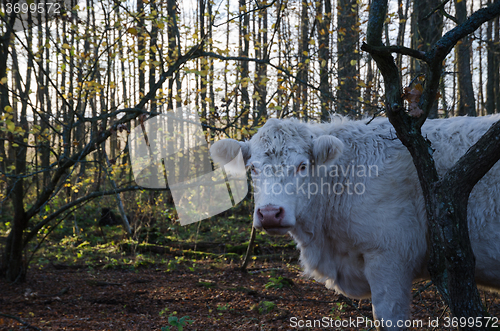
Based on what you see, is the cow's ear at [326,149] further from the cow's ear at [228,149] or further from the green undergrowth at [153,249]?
the green undergrowth at [153,249]

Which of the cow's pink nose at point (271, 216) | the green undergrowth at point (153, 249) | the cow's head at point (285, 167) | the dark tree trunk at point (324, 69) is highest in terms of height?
the dark tree trunk at point (324, 69)

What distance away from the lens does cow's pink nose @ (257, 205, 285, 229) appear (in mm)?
3221

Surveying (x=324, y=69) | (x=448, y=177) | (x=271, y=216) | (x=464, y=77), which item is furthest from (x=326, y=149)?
(x=464, y=77)

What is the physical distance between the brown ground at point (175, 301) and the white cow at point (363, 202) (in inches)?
29.4

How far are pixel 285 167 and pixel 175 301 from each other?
3.71m

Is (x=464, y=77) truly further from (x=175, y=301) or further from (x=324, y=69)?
(x=175, y=301)

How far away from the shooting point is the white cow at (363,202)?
333 cm

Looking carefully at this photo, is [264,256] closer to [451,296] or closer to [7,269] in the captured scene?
[7,269]

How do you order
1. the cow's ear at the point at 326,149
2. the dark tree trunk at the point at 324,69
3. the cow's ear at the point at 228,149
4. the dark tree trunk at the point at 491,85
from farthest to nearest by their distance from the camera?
the dark tree trunk at the point at 491,85 → the dark tree trunk at the point at 324,69 → the cow's ear at the point at 228,149 → the cow's ear at the point at 326,149

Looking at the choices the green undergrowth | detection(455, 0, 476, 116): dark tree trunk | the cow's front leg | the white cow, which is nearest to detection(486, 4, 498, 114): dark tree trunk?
detection(455, 0, 476, 116): dark tree trunk

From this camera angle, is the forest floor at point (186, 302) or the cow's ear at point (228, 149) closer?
the cow's ear at point (228, 149)

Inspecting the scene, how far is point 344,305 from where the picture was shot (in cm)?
552

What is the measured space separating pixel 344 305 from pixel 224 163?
297 centimetres

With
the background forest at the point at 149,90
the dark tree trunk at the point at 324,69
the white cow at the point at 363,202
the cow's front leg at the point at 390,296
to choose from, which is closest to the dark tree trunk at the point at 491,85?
the background forest at the point at 149,90
